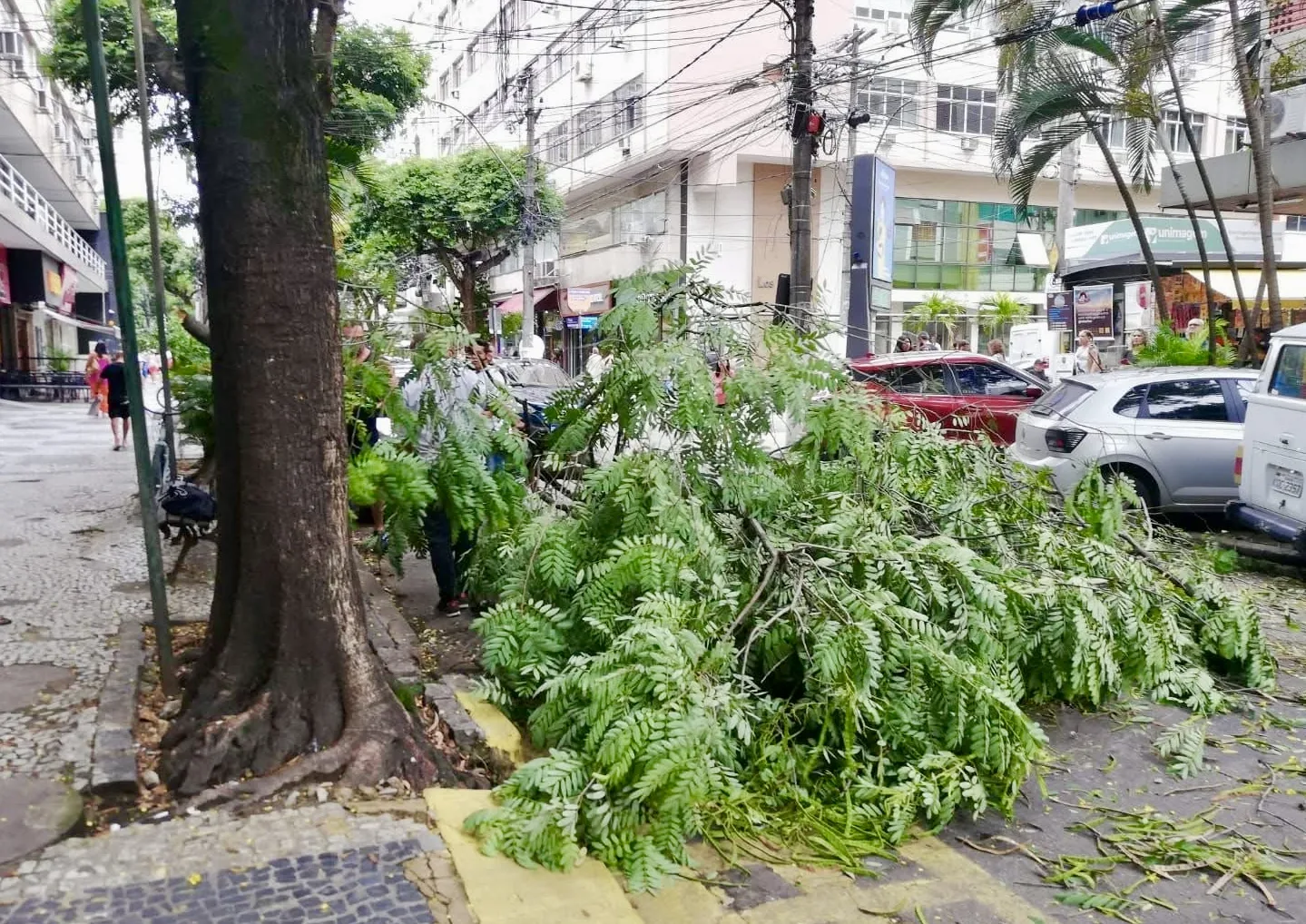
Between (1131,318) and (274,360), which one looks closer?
(274,360)

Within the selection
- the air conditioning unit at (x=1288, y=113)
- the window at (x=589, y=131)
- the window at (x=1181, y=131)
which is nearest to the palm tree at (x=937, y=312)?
the window at (x=1181, y=131)

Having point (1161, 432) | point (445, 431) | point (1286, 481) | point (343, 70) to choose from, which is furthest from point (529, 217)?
point (445, 431)

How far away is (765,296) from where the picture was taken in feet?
102

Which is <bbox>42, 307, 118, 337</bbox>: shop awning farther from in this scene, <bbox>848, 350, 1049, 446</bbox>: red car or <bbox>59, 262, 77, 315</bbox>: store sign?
<bbox>848, 350, 1049, 446</bbox>: red car

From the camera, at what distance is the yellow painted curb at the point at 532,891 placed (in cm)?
308

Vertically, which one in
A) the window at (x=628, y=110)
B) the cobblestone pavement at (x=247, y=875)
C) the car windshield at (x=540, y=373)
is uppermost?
the window at (x=628, y=110)

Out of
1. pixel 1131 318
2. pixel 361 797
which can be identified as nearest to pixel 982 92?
pixel 1131 318

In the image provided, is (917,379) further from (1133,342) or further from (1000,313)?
(1000,313)

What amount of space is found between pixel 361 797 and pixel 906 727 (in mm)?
2186

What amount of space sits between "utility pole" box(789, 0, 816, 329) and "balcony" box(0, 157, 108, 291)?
17132mm

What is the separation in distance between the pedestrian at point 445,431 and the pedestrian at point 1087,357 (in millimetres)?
14334

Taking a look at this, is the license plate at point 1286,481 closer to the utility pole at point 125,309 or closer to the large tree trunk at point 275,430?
the large tree trunk at point 275,430

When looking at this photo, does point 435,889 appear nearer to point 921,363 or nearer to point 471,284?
point 921,363

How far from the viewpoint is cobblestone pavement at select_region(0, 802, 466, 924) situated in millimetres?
2992
